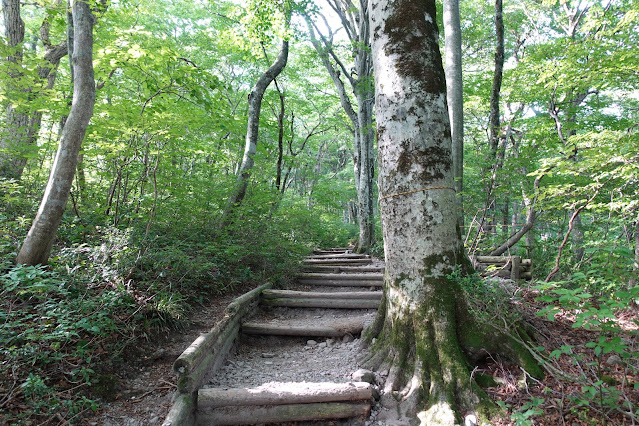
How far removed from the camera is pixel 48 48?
827 cm

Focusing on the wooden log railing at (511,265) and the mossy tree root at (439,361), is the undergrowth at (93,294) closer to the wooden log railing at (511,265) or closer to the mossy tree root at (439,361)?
the mossy tree root at (439,361)

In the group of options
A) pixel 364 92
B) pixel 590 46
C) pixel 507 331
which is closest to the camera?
pixel 507 331

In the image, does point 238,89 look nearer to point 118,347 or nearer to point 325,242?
point 325,242

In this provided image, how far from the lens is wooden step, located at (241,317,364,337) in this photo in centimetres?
407

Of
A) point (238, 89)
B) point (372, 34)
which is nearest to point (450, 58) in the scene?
point (372, 34)

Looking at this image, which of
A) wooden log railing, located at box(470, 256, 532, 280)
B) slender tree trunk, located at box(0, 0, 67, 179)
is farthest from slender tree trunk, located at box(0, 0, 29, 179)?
wooden log railing, located at box(470, 256, 532, 280)

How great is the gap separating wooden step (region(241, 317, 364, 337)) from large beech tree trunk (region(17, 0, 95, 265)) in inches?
99.8

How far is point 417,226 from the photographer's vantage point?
2957 millimetres

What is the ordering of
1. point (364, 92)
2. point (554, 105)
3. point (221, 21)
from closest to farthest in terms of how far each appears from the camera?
point (554, 105) < point (364, 92) < point (221, 21)

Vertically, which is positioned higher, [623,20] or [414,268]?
[623,20]

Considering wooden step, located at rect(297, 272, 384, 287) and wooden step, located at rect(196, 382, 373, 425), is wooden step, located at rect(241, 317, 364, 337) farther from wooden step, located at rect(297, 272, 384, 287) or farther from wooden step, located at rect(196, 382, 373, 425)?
wooden step, located at rect(297, 272, 384, 287)

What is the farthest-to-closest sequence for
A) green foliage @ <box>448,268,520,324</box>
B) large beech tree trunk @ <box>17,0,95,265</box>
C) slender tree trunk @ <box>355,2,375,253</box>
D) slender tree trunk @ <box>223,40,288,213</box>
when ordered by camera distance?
slender tree trunk @ <box>355,2,375,253</box> → slender tree trunk @ <box>223,40,288,213</box> → large beech tree trunk @ <box>17,0,95,265</box> → green foliage @ <box>448,268,520,324</box>

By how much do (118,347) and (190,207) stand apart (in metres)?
3.30

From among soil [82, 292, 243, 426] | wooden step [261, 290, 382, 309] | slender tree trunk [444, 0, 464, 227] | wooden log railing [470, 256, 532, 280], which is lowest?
soil [82, 292, 243, 426]
